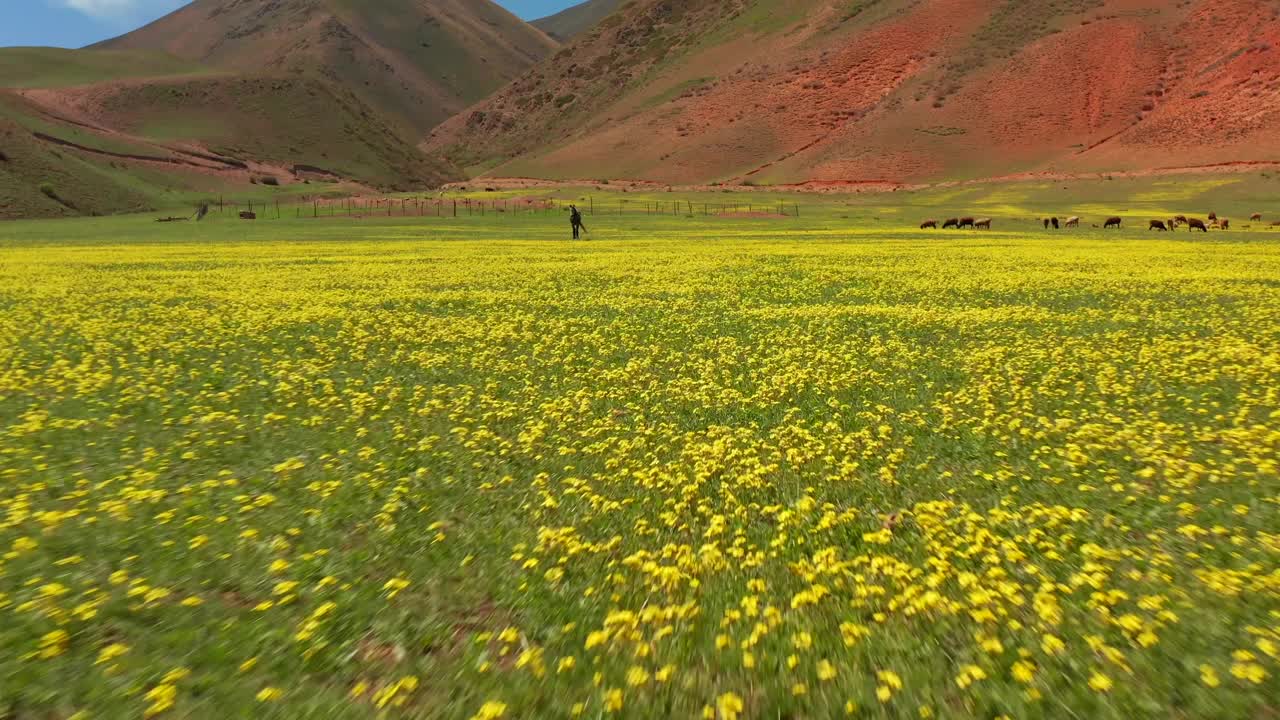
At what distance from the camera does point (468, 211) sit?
94.2m

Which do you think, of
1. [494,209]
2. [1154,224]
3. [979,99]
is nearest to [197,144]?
[494,209]

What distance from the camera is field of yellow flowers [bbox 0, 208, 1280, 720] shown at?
5.23 metres

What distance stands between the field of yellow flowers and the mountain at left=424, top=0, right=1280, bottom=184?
12458 cm

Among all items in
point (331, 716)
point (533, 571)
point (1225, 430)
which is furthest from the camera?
point (1225, 430)

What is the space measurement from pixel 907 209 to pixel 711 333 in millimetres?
88319

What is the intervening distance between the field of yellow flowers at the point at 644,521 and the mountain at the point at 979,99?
12458 cm

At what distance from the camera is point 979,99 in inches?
5664

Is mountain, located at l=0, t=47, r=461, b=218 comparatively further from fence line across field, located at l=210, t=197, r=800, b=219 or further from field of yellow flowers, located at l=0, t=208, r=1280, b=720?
field of yellow flowers, located at l=0, t=208, r=1280, b=720

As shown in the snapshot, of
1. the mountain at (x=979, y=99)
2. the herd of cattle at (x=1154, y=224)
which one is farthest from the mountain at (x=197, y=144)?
the herd of cattle at (x=1154, y=224)

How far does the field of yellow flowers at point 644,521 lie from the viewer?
5230 mm

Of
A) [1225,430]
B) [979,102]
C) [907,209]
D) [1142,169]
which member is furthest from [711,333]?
[979,102]

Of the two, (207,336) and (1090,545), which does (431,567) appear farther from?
(207,336)

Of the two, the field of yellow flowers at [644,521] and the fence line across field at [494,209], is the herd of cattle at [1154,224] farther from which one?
the field of yellow flowers at [644,521]

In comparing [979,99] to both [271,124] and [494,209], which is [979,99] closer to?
[494,209]
